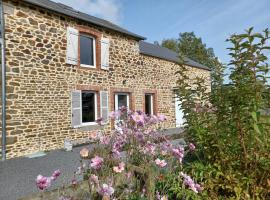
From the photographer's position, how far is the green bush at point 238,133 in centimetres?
263

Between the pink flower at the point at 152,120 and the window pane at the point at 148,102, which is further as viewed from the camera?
the window pane at the point at 148,102

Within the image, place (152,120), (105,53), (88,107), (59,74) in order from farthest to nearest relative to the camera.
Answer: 1. (105,53)
2. (88,107)
3. (59,74)
4. (152,120)

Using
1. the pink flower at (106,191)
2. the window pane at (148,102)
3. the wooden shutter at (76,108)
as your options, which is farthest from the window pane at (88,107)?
the pink flower at (106,191)

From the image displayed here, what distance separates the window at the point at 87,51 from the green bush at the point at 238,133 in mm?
8546

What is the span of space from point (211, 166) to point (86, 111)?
851 cm

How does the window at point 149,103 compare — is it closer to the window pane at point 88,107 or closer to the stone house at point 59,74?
the stone house at point 59,74

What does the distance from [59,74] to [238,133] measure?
8.13m

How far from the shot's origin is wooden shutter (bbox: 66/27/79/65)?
10.1m

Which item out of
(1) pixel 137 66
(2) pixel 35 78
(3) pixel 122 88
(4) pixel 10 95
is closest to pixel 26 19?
(2) pixel 35 78

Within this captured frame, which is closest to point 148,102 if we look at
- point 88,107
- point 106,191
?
point 88,107

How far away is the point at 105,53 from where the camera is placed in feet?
37.7

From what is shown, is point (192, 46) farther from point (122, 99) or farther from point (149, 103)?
point (122, 99)

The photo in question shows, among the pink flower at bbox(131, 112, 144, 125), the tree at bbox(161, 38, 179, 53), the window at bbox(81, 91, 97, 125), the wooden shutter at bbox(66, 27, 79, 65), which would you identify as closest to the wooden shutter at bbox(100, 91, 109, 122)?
the window at bbox(81, 91, 97, 125)

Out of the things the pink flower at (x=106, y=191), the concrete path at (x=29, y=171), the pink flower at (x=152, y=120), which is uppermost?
the pink flower at (x=152, y=120)
